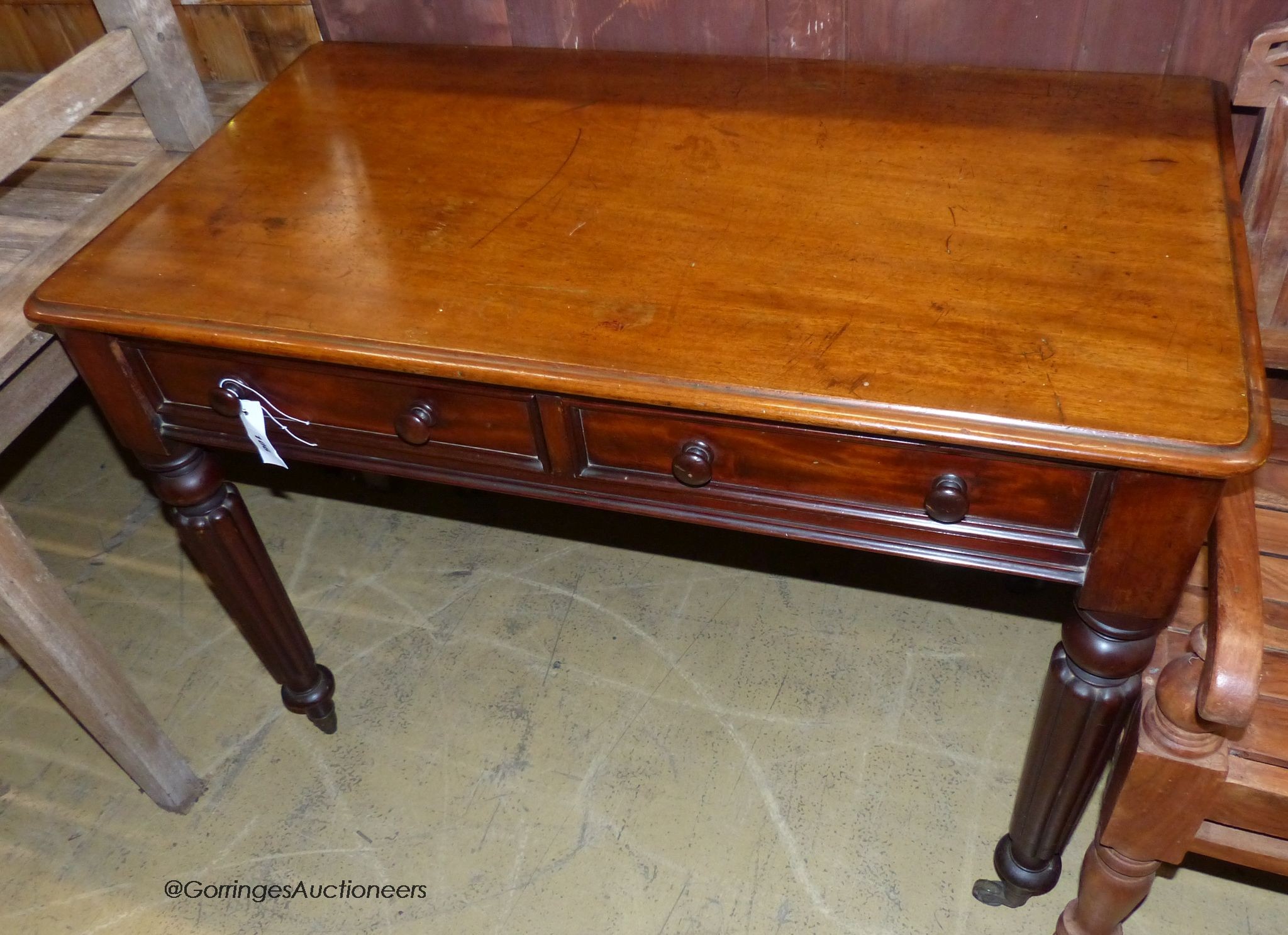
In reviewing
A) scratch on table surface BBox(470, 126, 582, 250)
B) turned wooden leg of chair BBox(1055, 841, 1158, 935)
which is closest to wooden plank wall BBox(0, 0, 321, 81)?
scratch on table surface BBox(470, 126, 582, 250)

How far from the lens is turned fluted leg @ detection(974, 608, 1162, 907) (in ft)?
3.38

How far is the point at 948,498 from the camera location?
0.97 metres

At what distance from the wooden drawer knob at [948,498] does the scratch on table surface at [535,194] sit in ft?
1.77

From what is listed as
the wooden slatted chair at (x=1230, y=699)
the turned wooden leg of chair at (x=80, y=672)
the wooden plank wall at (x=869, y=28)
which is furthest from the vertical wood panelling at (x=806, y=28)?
the turned wooden leg of chair at (x=80, y=672)

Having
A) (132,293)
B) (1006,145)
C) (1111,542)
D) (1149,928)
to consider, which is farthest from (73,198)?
(1149,928)

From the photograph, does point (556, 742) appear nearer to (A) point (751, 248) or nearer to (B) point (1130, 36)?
(A) point (751, 248)

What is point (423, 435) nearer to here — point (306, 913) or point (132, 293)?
point (132, 293)

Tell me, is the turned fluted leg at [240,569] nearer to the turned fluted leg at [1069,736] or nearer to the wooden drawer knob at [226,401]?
the wooden drawer knob at [226,401]

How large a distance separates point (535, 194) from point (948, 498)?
58 centimetres

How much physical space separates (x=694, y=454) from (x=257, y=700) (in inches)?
41.9

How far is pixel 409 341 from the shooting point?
1.03m

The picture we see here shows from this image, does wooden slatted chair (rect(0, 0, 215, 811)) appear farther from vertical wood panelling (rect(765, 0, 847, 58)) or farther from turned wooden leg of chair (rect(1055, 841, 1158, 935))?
turned wooden leg of chair (rect(1055, 841, 1158, 935))

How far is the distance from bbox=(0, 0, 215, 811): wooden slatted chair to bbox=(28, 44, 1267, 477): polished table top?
173mm

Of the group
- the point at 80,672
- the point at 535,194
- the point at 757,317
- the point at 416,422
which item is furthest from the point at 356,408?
the point at 80,672
